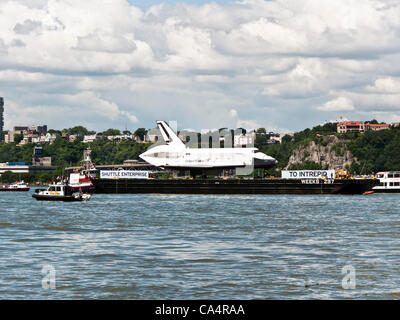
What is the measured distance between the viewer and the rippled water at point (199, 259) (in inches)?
864

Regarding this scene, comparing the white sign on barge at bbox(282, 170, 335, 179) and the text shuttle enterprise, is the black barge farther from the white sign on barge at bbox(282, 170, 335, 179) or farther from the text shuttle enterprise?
the text shuttle enterprise

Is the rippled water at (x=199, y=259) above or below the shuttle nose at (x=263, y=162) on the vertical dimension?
below

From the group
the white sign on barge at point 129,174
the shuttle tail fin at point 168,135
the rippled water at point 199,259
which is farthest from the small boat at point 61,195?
the shuttle tail fin at point 168,135

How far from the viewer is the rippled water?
21953mm

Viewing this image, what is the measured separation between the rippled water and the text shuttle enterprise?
80907 millimetres

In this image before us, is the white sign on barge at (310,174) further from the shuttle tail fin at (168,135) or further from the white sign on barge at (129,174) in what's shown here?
the white sign on barge at (129,174)

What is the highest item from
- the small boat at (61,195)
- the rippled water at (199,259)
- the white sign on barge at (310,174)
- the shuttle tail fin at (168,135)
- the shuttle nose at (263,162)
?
the shuttle tail fin at (168,135)

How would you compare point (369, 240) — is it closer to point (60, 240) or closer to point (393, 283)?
point (393, 283)

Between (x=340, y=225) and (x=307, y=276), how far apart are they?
25866 mm

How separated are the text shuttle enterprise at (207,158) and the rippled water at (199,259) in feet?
265

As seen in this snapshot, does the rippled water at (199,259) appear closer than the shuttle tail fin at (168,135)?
Yes

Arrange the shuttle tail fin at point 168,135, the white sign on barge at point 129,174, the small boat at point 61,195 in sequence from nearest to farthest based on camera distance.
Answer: the small boat at point 61,195 → the white sign on barge at point 129,174 → the shuttle tail fin at point 168,135
